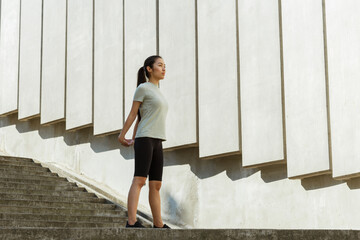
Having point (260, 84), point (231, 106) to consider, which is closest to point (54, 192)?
point (231, 106)

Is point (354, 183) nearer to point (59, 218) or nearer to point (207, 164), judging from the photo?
point (207, 164)

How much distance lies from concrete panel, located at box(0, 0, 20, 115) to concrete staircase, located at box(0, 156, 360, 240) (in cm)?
280

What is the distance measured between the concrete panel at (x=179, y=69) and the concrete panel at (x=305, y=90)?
191cm

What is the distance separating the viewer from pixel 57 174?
11.3 m

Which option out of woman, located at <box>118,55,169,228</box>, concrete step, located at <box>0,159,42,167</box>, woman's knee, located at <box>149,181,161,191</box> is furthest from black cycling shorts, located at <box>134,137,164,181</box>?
concrete step, located at <box>0,159,42,167</box>

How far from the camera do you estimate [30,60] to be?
13688 millimetres

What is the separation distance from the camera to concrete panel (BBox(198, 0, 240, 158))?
9062 millimetres

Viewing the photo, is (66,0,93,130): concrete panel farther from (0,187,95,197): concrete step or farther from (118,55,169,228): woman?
(118,55,169,228): woman

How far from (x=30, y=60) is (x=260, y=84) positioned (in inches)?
268

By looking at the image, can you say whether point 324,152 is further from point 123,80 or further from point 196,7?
point 123,80

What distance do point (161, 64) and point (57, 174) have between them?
644 centimetres

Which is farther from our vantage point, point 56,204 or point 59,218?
point 56,204

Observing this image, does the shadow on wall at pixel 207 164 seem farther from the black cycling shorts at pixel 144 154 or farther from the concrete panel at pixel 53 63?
the black cycling shorts at pixel 144 154

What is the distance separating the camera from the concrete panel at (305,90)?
25.7 ft
